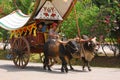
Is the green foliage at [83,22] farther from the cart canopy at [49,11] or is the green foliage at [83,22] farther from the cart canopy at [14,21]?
the cart canopy at [49,11]

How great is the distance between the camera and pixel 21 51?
1628cm

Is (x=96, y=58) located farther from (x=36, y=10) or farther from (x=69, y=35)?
(x=36, y=10)

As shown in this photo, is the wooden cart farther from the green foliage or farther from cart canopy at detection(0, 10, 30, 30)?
the green foliage

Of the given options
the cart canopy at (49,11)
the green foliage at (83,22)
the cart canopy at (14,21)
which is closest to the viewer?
the cart canopy at (49,11)

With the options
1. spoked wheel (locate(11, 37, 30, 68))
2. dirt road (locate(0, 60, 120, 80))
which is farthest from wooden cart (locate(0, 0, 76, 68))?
dirt road (locate(0, 60, 120, 80))

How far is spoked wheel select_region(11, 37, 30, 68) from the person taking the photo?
1598 cm

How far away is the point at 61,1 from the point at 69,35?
5347 mm

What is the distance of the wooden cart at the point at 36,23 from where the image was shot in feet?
52.2

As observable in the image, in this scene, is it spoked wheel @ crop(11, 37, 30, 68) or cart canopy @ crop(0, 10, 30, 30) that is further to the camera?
cart canopy @ crop(0, 10, 30, 30)

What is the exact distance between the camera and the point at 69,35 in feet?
70.5

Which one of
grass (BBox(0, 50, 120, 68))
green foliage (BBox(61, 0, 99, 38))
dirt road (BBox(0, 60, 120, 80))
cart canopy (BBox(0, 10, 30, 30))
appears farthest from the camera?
green foliage (BBox(61, 0, 99, 38))

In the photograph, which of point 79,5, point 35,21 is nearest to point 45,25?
point 35,21

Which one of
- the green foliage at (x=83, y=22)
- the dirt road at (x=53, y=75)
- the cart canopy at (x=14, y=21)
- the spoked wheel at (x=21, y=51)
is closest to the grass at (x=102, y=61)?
the green foliage at (x=83, y=22)

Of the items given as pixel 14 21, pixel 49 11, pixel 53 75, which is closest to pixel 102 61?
pixel 14 21
